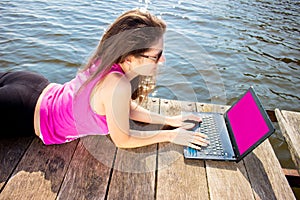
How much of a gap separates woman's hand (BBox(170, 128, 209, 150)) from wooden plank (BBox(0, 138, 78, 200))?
74 centimetres

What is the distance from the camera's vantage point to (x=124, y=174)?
5.88 feet

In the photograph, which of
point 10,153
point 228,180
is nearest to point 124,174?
point 228,180

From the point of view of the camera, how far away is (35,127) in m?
1.94

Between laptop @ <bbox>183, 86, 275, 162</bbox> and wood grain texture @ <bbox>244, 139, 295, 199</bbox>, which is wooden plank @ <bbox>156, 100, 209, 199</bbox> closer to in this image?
laptop @ <bbox>183, 86, 275, 162</bbox>

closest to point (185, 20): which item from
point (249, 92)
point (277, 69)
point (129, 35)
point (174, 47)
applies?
point (174, 47)

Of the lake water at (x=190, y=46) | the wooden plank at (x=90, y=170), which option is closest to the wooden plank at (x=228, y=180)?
the wooden plank at (x=90, y=170)

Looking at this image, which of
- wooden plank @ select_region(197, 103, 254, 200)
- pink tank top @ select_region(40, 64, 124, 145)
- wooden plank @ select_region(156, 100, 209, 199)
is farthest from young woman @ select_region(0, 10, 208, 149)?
wooden plank @ select_region(197, 103, 254, 200)

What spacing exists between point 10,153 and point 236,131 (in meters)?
1.61

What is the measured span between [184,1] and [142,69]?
23.4 feet

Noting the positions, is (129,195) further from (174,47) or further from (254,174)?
(174,47)

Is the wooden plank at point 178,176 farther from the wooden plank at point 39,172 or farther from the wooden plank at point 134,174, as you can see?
the wooden plank at point 39,172

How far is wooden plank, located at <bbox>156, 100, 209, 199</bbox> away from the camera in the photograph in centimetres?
169

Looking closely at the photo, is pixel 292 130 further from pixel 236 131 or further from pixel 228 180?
pixel 228 180

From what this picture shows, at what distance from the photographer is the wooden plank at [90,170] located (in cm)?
164
